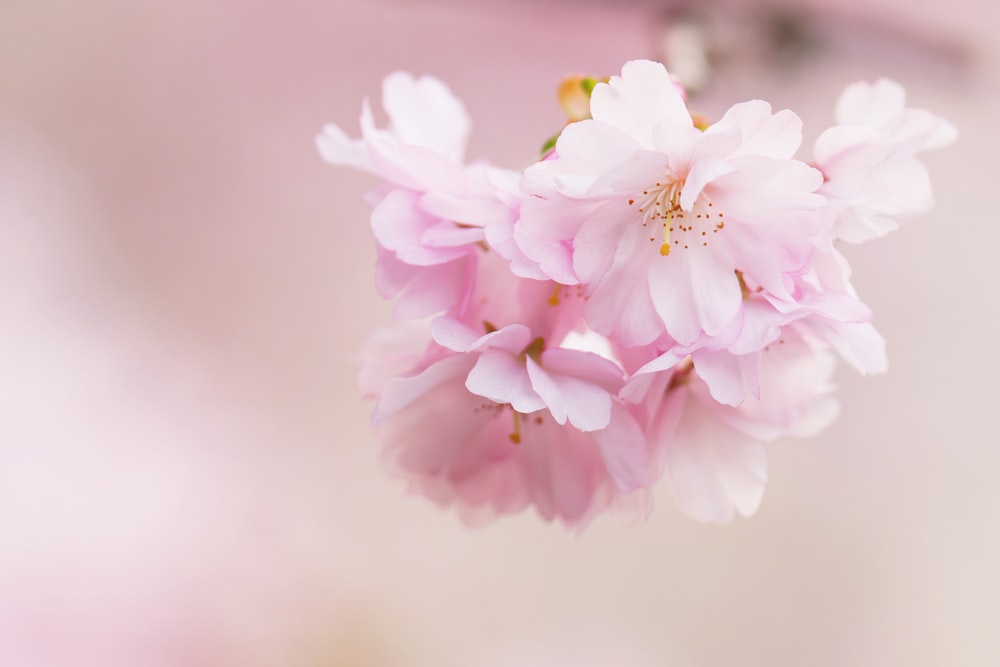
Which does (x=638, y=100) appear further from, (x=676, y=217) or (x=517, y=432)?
(x=517, y=432)

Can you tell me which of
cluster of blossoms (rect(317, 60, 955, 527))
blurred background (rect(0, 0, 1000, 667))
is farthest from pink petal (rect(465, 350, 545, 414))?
blurred background (rect(0, 0, 1000, 667))

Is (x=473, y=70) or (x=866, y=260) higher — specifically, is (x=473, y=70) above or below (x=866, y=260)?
above

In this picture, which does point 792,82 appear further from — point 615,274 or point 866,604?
Answer: point 615,274

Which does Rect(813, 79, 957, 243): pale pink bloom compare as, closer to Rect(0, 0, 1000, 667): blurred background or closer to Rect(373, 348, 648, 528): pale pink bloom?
Rect(373, 348, 648, 528): pale pink bloom

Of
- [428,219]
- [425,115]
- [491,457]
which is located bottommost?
[491,457]

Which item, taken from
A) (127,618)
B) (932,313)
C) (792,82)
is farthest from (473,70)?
(127,618)

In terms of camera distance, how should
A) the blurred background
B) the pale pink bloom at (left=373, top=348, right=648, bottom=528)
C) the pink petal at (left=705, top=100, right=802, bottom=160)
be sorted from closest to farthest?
the pink petal at (left=705, top=100, right=802, bottom=160) → the pale pink bloom at (left=373, top=348, right=648, bottom=528) → the blurred background

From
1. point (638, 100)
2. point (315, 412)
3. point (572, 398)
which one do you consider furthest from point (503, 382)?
point (315, 412)
